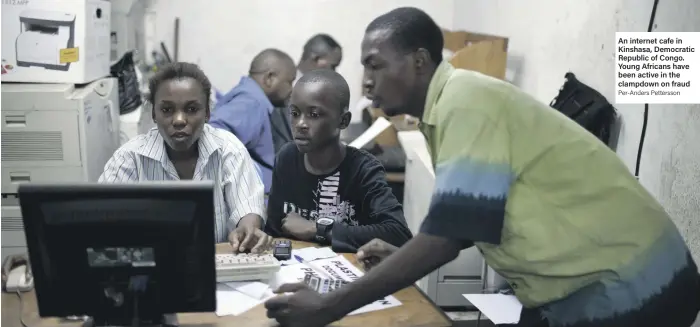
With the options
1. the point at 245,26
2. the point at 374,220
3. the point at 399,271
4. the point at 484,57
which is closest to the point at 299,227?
the point at 374,220

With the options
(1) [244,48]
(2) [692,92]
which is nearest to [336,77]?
(2) [692,92]

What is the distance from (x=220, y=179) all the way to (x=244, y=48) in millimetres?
2825

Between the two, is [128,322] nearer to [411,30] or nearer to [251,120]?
[411,30]

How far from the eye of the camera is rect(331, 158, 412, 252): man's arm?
166 centimetres

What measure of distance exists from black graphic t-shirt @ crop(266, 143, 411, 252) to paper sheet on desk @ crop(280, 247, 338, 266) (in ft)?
0.55

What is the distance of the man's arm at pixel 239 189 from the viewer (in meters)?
1.85

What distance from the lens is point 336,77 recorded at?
1977 mm

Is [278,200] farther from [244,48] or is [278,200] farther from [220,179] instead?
[244,48]

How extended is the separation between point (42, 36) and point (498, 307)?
2.40 meters

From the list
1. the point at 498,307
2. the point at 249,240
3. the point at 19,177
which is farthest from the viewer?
the point at 19,177

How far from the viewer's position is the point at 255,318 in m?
1.24

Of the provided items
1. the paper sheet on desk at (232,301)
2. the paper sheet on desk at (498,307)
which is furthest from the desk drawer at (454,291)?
the paper sheet on desk at (232,301)

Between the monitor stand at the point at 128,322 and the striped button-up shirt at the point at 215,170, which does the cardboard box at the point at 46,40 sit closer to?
the striped button-up shirt at the point at 215,170

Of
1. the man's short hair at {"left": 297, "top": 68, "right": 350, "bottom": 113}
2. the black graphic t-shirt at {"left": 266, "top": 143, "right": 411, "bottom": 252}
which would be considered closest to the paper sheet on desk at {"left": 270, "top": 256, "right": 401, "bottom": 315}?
the black graphic t-shirt at {"left": 266, "top": 143, "right": 411, "bottom": 252}
